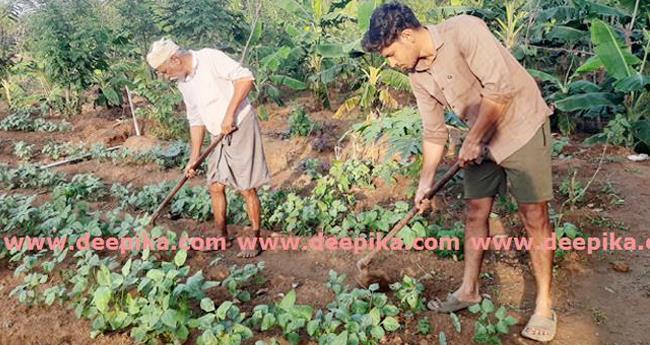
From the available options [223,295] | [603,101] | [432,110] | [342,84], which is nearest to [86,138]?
[342,84]

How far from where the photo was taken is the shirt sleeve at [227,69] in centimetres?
373

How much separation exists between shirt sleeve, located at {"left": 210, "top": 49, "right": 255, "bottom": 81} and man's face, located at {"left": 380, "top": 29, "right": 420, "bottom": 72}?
1.54m

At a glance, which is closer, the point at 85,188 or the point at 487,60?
the point at 487,60

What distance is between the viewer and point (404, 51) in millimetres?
2434

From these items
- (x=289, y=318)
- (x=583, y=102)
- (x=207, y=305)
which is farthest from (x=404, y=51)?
(x=583, y=102)

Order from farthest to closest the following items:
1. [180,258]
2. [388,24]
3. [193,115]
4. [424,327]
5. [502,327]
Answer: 1. [193,115]
2. [180,258]
3. [424,327]
4. [502,327]
5. [388,24]

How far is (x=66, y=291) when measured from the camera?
3072mm

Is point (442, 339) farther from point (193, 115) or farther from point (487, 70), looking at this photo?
point (193, 115)

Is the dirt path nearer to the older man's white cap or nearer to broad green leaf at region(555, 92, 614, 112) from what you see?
broad green leaf at region(555, 92, 614, 112)

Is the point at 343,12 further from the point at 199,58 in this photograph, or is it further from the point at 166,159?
the point at 199,58

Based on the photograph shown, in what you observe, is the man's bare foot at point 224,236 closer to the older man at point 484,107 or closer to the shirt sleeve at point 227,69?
the shirt sleeve at point 227,69

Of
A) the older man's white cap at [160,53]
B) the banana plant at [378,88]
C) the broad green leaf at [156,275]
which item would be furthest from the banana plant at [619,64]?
the broad green leaf at [156,275]

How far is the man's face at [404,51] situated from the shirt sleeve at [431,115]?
266 millimetres

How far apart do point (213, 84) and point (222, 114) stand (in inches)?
9.6
